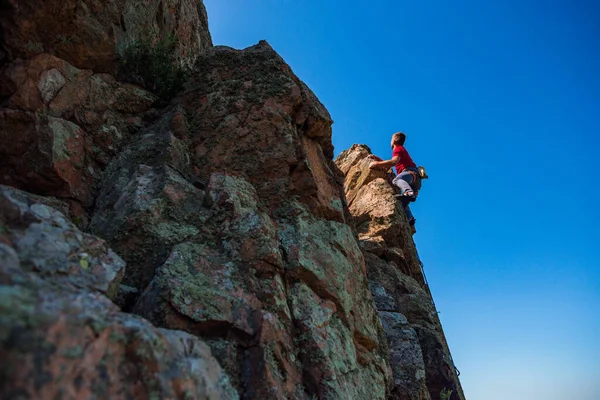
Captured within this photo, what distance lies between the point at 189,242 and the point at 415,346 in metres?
4.77

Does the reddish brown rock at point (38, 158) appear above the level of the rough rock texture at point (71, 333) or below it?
above

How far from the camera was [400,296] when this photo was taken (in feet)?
29.9

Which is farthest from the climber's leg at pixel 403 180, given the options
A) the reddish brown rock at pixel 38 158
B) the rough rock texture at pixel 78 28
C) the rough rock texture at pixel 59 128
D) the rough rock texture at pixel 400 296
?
the reddish brown rock at pixel 38 158

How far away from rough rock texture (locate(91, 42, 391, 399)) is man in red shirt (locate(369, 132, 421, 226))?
6.74m

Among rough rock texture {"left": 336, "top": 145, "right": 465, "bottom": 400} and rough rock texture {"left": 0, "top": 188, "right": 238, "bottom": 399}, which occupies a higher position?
rough rock texture {"left": 336, "top": 145, "right": 465, "bottom": 400}

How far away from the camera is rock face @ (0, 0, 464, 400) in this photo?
2320 mm

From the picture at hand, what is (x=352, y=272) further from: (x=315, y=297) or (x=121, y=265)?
(x=121, y=265)

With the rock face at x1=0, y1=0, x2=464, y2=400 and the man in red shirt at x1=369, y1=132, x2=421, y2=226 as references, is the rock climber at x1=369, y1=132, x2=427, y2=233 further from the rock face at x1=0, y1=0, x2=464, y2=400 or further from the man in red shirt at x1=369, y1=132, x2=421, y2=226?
the rock face at x1=0, y1=0, x2=464, y2=400

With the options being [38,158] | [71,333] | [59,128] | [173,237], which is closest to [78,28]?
[59,128]

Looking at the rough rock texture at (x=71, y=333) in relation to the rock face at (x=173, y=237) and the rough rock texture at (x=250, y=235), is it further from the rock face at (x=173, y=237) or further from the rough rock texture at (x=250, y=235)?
the rough rock texture at (x=250, y=235)

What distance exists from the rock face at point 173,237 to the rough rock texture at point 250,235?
0.07 ft

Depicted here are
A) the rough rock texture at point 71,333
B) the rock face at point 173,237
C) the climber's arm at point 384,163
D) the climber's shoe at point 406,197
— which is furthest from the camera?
the climber's arm at point 384,163

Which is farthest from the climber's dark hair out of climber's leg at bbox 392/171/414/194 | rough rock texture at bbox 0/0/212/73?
rough rock texture at bbox 0/0/212/73

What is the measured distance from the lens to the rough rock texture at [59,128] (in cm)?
480
